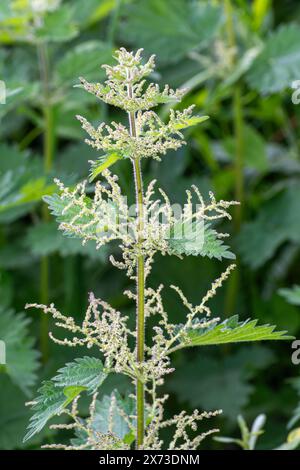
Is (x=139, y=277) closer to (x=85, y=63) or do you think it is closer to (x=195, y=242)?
(x=195, y=242)

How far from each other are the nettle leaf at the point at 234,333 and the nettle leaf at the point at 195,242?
0.17 feet

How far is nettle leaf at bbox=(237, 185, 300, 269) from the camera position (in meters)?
1.16

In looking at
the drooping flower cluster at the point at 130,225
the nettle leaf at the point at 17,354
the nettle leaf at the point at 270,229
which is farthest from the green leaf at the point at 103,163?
the nettle leaf at the point at 270,229

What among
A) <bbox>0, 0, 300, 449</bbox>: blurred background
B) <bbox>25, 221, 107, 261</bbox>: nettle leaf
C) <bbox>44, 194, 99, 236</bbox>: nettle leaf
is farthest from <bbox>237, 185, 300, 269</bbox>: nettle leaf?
<bbox>44, 194, 99, 236</bbox>: nettle leaf

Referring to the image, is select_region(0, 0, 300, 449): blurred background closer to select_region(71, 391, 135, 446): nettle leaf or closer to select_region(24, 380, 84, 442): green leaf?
select_region(71, 391, 135, 446): nettle leaf

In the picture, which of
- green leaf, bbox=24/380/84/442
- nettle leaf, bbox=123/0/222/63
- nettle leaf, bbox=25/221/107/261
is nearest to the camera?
green leaf, bbox=24/380/84/442

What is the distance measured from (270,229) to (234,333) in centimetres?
68

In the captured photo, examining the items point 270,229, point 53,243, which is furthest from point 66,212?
point 270,229

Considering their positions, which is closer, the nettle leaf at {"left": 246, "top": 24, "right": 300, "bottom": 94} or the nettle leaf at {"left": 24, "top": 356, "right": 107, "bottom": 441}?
the nettle leaf at {"left": 24, "top": 356, "right": 107, "bottom": 441}

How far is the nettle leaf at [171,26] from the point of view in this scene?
1.18 meters

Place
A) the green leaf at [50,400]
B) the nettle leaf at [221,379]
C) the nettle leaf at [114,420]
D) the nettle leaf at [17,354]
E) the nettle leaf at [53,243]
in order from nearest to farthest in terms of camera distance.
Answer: the green leaf at [50,400] → the nettle leaf at [114,420] → the nettle leaf at [17,354] → the nettle leaf at [53,243] → the nettle leaf at [221,379]

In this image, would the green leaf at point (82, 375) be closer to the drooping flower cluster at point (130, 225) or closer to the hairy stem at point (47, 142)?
the drooping flower cluster at point (130, 225)

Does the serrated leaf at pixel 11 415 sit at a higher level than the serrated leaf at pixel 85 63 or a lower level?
lower
